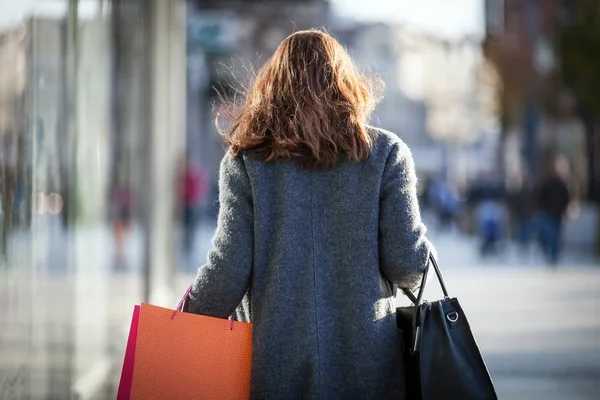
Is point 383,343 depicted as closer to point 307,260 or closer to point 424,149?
point 307,260

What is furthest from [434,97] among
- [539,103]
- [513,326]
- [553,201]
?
[513,326]

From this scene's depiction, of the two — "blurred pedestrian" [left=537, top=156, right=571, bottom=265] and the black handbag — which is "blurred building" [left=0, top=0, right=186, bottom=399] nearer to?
the black handbag

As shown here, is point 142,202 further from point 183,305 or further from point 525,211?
point 525,211

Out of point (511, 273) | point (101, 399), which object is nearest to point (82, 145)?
point (101, 399)

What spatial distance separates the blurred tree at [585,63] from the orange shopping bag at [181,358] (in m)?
20.5

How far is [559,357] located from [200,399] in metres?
5.84

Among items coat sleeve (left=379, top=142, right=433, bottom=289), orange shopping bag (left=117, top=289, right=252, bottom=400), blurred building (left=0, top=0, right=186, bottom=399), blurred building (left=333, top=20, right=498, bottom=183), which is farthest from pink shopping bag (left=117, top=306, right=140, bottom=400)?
blurred building (left=333, top=20, right=498, bottom=183)

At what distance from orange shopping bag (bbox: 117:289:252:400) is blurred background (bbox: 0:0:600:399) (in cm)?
83

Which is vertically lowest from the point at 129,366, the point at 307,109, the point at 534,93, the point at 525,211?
the point at 129,366

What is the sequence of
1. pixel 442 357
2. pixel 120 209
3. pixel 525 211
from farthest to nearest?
pixel 525 211
pixel 120 209
pixel 442 357

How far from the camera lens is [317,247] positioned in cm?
325

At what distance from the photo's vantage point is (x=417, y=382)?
3.20 metres

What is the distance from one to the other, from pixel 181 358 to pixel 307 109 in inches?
33.8

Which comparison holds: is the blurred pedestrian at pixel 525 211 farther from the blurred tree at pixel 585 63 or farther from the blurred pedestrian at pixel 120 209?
the blurred pedestrian at pixel 120 209
